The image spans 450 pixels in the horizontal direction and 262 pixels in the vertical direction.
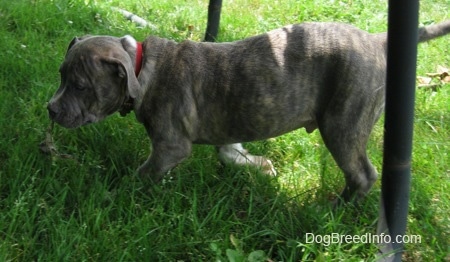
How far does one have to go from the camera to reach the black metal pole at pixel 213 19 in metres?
5.04

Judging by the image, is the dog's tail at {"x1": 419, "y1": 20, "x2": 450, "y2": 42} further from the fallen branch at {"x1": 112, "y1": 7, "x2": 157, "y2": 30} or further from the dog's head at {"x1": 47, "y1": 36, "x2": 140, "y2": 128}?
the fallen branch at {"x1": 112, "y1": 7, "x2": 157, "y2": 30}

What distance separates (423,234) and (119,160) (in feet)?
5.81

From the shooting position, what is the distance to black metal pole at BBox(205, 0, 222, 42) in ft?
16.5

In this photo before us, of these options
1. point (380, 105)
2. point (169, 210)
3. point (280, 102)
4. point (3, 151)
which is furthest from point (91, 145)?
point (380, 105)

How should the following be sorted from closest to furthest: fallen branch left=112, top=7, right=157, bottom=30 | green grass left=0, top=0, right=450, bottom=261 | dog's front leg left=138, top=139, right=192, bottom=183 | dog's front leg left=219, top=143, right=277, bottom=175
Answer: green grass left=0, top=0, right=450, bottom=261 → dog's front leg left=138, top=139, right=192, bottom=183 → dog's front leg left=219, top=143, right=277, bottom=175 → fallen branch left=112, top=7, right=157, bottom=30

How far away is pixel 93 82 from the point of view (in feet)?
11.3

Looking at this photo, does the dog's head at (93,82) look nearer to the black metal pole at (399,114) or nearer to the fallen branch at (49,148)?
the fallen branch at (49,148)

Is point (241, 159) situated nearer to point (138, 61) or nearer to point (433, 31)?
point (138, 61)

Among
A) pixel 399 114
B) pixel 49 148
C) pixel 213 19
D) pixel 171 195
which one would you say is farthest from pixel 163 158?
pixel 213 19

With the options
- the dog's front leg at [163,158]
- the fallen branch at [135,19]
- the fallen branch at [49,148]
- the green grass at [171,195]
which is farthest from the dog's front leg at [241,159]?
the fallen branch at [135,19]

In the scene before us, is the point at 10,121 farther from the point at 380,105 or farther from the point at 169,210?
the point at 380,105

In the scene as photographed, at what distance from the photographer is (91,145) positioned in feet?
13.0

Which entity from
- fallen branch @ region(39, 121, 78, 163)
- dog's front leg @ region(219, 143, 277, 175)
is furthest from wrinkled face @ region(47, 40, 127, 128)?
dog's front leg @ region(219, 143, 277, 175)

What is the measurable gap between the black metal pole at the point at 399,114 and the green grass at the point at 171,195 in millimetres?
224
